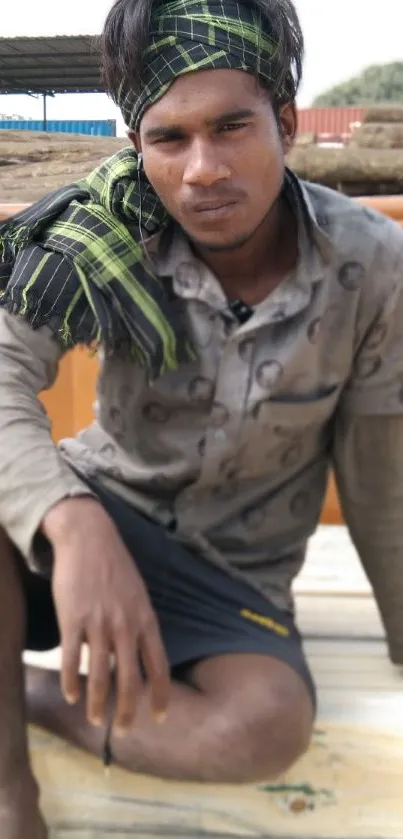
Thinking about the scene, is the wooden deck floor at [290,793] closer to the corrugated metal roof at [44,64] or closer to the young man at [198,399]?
the young man at [198,399]

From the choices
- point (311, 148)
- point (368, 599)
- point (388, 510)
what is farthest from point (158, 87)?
point (311, 148)

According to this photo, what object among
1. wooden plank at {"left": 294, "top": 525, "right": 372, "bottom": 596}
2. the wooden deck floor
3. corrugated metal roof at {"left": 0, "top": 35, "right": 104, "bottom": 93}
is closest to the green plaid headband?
the wooden deck floor

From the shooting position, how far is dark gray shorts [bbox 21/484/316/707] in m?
1.21

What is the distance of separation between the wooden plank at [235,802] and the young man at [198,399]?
29 millimetres

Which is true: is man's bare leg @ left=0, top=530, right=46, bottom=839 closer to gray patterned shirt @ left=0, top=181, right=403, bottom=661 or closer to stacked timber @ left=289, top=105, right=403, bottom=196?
gray patterned shirt @ left=0, top=181, right=403, bottom=661

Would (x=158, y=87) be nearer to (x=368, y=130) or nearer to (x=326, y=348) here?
(x=326, y=348)

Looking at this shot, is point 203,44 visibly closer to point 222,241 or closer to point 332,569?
point 222,241

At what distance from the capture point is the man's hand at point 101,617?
86 centimetres

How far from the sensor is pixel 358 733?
1.23 metres

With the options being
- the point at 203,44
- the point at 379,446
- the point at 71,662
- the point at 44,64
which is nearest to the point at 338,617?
the point at 379,446

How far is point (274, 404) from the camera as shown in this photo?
1.19 metres

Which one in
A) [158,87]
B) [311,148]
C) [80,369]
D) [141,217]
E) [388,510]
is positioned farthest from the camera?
[311,148]

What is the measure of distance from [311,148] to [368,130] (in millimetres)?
445

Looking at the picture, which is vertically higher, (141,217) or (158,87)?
(158,87)
